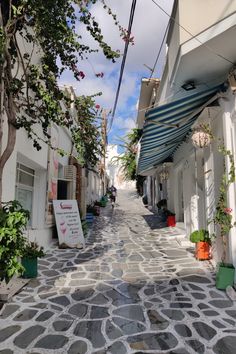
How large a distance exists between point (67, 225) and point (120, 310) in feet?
20.7

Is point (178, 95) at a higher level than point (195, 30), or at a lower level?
lower

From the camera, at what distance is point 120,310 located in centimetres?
504

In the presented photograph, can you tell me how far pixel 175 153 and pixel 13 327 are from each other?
38.1 feet

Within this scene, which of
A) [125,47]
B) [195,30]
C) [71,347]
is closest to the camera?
[71,347]

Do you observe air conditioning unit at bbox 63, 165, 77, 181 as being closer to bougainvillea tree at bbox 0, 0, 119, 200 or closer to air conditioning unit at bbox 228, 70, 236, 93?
bougainvillea tree at bbox 0, 0, 119, 200

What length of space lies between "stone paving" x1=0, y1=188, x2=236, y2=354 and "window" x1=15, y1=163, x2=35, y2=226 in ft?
6.77

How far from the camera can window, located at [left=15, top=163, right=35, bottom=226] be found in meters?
8.71

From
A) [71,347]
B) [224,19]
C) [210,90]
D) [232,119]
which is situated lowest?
[71,347]

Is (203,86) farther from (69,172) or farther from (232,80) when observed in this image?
(69,172)

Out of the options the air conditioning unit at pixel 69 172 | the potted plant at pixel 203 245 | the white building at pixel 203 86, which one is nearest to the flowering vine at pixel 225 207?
the white building at pixel 203 86

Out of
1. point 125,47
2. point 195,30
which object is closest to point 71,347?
point 195,30

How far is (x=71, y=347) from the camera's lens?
12.6 ft

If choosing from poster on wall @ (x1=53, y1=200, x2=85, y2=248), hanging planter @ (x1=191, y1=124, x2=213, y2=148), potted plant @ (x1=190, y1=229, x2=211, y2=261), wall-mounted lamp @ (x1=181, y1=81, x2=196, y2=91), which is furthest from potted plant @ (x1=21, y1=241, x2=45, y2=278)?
wall-mounted lamp @ (x1=181, y1=81, x2=196, y2=91)

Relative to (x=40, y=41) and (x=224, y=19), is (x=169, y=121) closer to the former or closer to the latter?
(x=224, y=19)
